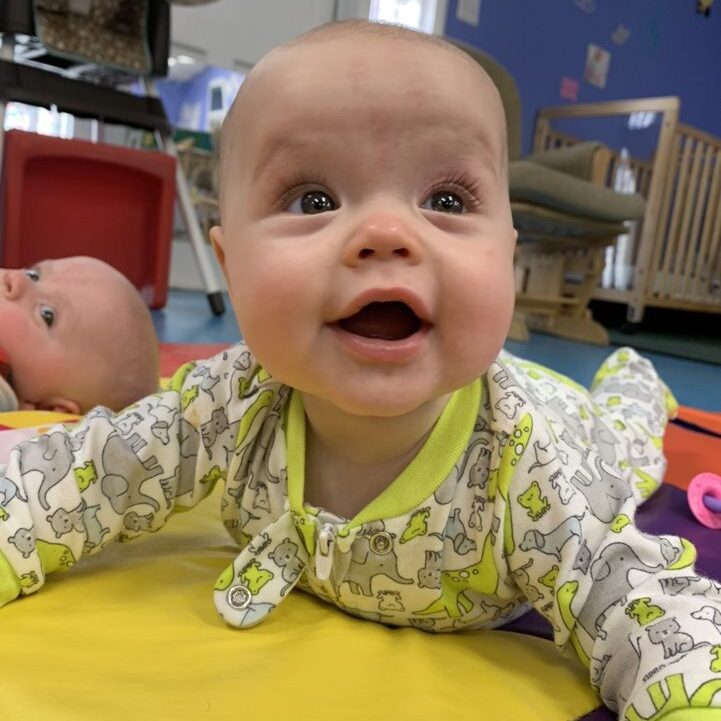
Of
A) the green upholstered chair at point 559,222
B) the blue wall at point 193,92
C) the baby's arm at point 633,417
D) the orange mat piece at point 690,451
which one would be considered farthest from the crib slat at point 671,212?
the baby's arm at point 633,417

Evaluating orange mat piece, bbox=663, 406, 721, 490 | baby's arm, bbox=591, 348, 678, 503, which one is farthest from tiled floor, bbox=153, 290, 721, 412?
baby's arm, bbox=591, 348, 678, 503

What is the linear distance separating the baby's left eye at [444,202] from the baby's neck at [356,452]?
0.13 m

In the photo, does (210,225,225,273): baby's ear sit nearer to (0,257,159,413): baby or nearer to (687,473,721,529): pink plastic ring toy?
(0,257,159,413): baby

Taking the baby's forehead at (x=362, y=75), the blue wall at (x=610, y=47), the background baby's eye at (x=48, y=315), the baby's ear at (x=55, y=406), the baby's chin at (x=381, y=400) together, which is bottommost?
the baby's ear at (x=55, y=406)

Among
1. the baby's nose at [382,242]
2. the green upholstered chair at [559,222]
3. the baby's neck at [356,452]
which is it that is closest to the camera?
the baby's nose at [382,242]

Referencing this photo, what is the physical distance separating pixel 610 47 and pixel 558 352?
7.30ft

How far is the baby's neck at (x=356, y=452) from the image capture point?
0.50 metres

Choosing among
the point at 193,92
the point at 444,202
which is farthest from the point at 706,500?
the point at 193,92

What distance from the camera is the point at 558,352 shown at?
2.36m

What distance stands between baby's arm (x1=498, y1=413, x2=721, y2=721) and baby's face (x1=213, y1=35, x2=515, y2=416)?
93mm

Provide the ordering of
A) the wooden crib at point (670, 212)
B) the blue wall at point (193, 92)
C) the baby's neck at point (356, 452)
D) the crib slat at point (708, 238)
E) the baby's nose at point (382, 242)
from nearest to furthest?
the baby's nose at point (382, 242)
the baby's neck at point (356, 452)
the blue wall at point (193, 92)
the wooden crib at point (670, 212)
the crib slat at point (708, 238)

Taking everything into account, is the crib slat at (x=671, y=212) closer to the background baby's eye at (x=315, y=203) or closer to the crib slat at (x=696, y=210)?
the crib slat at (x=696, y=210)

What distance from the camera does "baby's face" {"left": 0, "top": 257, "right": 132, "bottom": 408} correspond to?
89cm

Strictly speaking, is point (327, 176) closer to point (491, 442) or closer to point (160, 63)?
point (491, 442)
